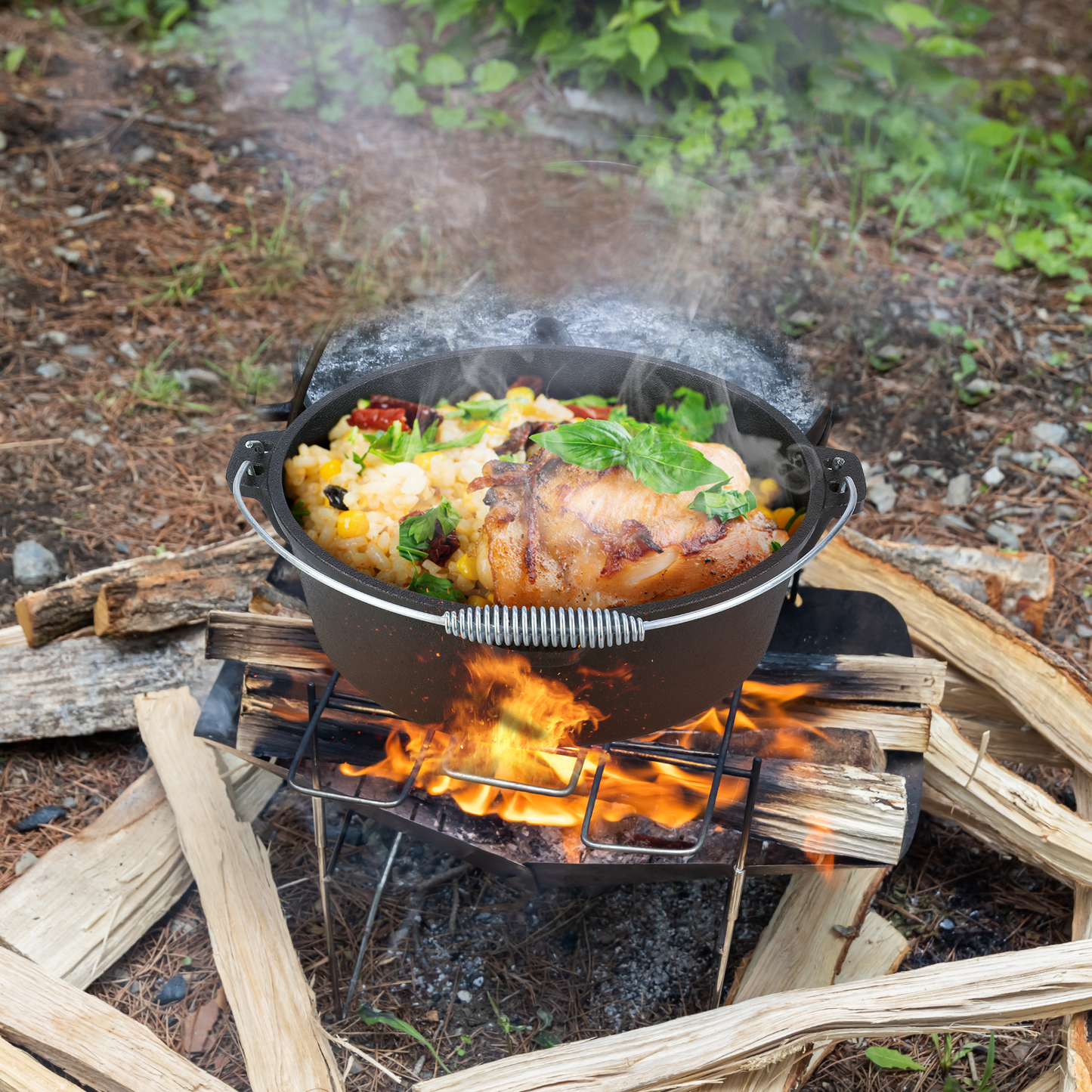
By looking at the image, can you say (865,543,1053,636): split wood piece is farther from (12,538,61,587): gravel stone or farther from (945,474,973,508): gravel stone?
(12,538,61,587): gravel stone

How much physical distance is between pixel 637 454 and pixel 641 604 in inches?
14.2

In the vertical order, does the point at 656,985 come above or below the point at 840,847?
below

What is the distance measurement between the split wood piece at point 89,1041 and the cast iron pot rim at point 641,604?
140 cm

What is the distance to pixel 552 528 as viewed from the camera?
212 cm

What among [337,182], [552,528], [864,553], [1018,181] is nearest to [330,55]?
[337,182]

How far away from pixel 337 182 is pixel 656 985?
5.72 meters

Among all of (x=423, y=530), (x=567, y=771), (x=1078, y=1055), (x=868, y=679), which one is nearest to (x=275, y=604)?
(x=423, y=530)

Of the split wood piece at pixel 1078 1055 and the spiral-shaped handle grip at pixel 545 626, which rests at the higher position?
the spiral-shaped handle grip at pixel 545 626

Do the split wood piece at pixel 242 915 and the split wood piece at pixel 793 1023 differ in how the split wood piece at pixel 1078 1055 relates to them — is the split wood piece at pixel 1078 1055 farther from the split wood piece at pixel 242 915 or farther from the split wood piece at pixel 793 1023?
the split wood piece at pixel 242 915

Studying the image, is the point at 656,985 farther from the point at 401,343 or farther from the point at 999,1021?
the point at 401,343

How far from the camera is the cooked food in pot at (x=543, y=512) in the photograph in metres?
2.11

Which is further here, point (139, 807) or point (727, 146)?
point (727, 146)

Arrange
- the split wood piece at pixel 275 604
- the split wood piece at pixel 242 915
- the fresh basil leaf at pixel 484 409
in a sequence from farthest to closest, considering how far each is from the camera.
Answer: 1. the split wood piece at pixel 275 604
2. the fresh basil leaf at pixel 484 409
3. the split wood piece at pixel 242 915

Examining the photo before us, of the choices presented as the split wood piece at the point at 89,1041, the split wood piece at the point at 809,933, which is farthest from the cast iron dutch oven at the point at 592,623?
the split wood piece at the point at 89,1041
